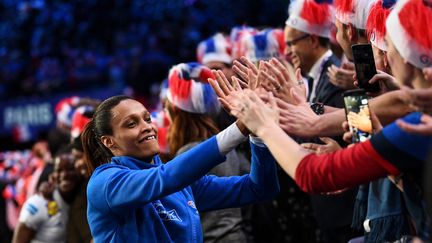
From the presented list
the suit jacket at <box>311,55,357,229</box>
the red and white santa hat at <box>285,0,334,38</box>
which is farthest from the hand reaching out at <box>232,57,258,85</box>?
the red and white santa hat at <box>285,0,334,38</box>

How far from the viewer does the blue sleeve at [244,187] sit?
11.6 ft

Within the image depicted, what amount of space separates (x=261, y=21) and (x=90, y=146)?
6.27 m

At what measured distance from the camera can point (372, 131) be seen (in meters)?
2.80

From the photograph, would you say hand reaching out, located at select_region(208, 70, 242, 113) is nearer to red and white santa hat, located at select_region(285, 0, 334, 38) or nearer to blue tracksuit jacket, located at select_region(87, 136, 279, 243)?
blue tracksuit jacket, located at select_region(87, 136, 279, 243)

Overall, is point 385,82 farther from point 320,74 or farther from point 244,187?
point 320,74

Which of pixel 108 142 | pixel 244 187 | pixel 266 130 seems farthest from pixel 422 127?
pixel 108 142

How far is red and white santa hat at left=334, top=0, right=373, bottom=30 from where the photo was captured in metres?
3.91

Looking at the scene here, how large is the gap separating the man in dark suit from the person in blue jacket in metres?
0.90

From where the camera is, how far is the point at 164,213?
11.3 feet

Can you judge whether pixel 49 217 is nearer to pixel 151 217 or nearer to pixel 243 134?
pixel 151 217

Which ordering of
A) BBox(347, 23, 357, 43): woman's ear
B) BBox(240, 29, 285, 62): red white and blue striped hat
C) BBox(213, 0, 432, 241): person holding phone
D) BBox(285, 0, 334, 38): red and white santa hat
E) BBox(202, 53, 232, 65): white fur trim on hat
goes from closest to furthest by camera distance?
BBox(213, 0, 432, 241): person holding phone < BBox(347, 23, 357, 43): woman's ear < BBox(285, 0, 334, 38): red and white santa hat < BBox(240, 29, 285, 62): red white and blue striped hat < BBox(202, 53, 232, 65): white fur trim on hat

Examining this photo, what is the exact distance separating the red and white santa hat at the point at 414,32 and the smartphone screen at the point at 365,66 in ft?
1.63

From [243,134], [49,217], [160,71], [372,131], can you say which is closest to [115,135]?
[243,134]

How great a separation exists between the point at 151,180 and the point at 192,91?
6.00 feet
